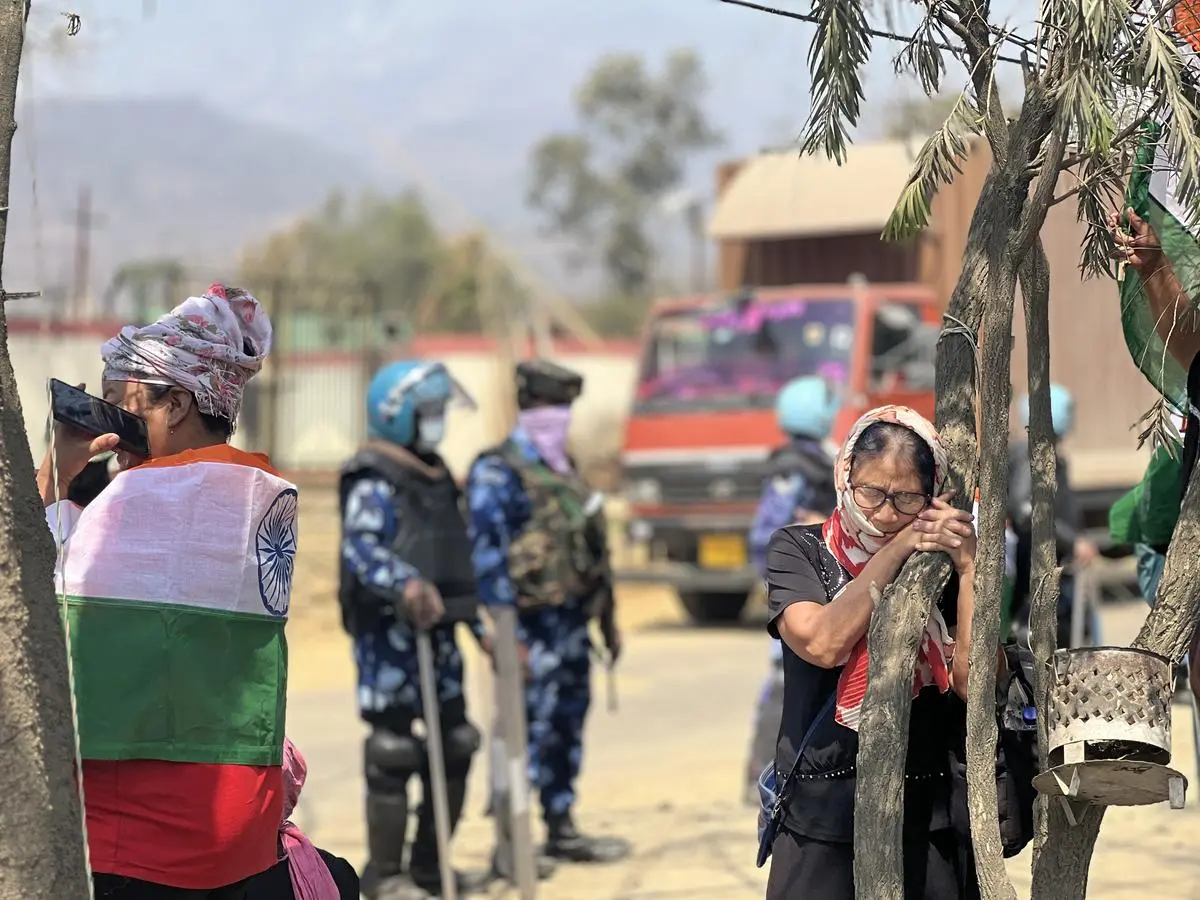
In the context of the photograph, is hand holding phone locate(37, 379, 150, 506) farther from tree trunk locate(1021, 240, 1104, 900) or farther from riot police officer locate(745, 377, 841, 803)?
riot police officer locate(745, 377, 841, 803)

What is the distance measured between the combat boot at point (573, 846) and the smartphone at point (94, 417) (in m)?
4.36

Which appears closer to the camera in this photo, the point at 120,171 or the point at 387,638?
A: the point at 387,638

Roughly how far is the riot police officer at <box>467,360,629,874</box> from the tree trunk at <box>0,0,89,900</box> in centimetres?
400

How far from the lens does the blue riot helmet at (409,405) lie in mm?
6523

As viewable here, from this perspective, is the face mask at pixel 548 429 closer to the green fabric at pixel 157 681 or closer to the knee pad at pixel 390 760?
the knee pad at pixel 390 760

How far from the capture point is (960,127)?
3.25m

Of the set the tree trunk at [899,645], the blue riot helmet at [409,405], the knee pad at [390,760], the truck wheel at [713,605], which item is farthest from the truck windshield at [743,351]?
the tree trunk at [899,645]

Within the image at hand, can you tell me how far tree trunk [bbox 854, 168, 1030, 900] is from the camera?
317 cm

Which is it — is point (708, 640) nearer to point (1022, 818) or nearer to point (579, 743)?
point (579, 743)

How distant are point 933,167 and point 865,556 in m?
0.74

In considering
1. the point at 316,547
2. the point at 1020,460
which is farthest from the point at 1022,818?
the point at 316,547

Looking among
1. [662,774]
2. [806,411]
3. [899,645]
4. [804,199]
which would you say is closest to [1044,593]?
[899,645]

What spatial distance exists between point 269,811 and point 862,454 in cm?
126

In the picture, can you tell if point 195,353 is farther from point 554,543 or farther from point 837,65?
point 554,543
